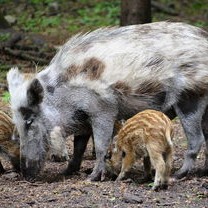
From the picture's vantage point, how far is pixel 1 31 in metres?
16.2

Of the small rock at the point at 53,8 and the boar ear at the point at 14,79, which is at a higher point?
the boar ear at the point at 14,79

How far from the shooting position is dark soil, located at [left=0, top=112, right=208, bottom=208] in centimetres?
686

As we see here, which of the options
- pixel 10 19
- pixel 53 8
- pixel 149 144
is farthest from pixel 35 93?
pixel 53 8

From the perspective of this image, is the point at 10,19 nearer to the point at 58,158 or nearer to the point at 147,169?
the point at 58,158

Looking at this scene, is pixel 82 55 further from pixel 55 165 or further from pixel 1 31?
pixel 1 31

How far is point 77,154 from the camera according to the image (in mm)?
8578

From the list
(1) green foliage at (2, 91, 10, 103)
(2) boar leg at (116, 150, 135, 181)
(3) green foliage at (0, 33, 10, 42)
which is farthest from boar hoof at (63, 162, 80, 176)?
(3) green foliage at (0, 33, 10, 42)

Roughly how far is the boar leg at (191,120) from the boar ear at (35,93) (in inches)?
58.9

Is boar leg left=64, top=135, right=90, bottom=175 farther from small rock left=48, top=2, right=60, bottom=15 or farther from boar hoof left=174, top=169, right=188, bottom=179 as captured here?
small rock left=48, top=2, right=60, bottom=15

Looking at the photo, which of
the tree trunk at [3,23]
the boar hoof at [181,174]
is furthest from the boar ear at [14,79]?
the tree trunk at [3,23]

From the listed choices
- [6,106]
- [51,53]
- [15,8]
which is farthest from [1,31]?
[6,106]

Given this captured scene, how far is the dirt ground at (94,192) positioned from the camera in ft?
22.5

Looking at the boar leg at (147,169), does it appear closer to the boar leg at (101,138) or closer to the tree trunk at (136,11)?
the boar leg at (101,138)

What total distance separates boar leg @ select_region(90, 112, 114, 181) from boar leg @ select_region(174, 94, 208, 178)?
77 cm
